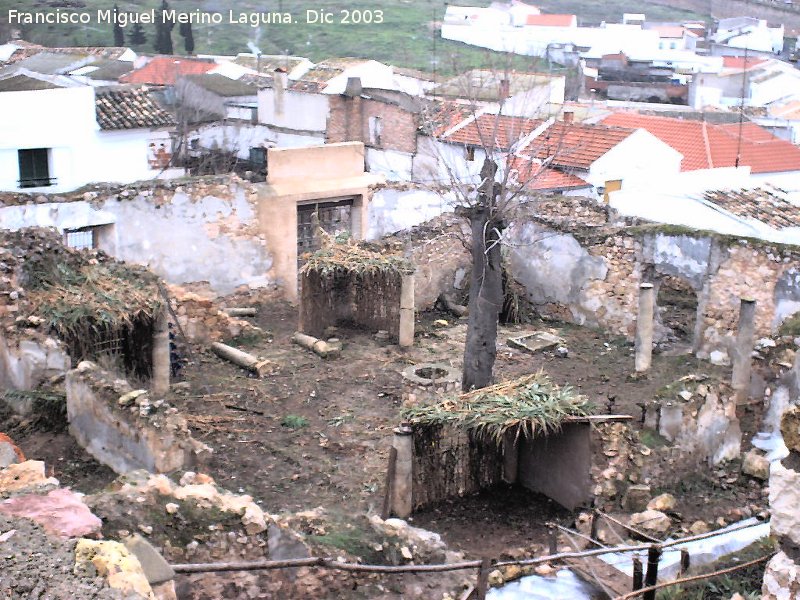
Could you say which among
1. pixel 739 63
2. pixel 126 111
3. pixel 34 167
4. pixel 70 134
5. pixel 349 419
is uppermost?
pixel 126 111

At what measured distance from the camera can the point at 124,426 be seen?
440 inches

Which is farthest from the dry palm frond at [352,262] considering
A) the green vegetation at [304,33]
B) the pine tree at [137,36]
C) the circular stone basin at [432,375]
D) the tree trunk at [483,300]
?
the pine tree at [137,36]

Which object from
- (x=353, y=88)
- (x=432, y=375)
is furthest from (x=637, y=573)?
(x=353, y=88)

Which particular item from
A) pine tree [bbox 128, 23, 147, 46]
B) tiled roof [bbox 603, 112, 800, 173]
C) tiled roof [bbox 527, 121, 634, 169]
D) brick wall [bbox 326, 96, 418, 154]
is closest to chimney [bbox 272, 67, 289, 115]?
brick wall [bbox 326, 96, 418, 154]

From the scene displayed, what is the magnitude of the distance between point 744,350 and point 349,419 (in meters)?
5.99

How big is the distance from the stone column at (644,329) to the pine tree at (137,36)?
185ft

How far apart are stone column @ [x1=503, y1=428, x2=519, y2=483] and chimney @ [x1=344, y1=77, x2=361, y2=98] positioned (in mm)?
26023

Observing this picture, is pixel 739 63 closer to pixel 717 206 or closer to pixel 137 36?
pixel 137 36

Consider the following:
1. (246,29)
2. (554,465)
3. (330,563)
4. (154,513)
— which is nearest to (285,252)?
(554,465)

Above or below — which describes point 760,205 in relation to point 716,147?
above

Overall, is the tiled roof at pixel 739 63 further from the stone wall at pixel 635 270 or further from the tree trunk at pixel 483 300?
the tree trunk at pixel 483 300

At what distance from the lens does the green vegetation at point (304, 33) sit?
6694 cm

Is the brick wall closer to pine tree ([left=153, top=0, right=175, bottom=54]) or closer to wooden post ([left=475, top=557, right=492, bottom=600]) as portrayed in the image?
wooden post ([left=475, top=557, right=492, bottom=600])

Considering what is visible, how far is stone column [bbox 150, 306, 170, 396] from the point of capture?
1470 cm
